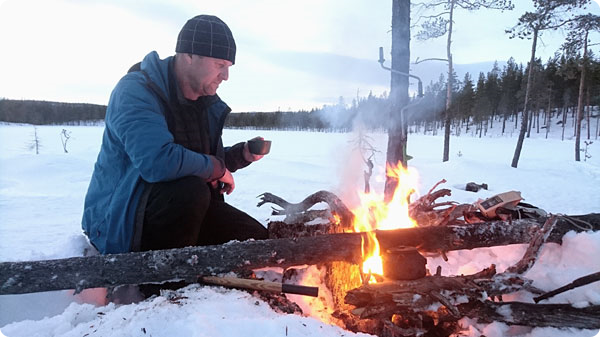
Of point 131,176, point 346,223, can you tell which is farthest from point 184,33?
point 346,223

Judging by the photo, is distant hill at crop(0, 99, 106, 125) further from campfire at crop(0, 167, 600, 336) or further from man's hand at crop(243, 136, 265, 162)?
campfire at crop(0, 167, 600, 336)

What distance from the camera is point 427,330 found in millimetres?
1903

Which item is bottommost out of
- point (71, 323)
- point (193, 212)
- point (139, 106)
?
point (71, 323)

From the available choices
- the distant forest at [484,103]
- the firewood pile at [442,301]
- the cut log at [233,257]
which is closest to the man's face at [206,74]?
the cut log at [233,257]

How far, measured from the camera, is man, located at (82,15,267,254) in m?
2.36

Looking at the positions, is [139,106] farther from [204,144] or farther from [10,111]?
[10,111]

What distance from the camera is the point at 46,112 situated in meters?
43.4

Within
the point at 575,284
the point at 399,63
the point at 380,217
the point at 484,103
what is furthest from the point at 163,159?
the point at 484,103

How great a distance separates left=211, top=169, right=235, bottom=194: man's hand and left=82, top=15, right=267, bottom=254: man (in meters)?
0.02

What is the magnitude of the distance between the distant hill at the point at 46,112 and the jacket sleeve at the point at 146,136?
35.5 metres

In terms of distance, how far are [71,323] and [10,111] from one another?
43.4 metres

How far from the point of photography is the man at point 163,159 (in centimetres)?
236

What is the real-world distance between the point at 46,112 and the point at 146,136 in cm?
5201

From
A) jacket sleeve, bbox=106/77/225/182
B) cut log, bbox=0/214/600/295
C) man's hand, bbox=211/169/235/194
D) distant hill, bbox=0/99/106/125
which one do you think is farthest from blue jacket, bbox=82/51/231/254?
distant hill, bbox=0/99/106/125
